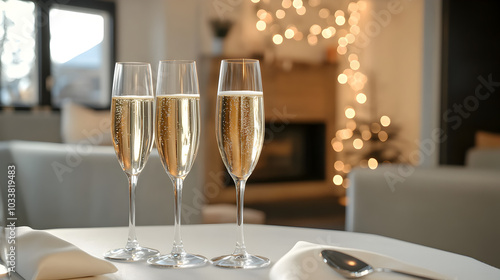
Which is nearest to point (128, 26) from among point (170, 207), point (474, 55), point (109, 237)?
point (474, 55)

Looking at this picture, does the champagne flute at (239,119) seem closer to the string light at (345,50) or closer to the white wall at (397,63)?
the string light at (345,50)

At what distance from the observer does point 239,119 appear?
0.67 m

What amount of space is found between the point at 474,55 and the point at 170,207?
413 cm

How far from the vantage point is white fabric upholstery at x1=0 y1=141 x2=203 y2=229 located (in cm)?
181

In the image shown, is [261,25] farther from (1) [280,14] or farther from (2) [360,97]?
(2) [360,97]

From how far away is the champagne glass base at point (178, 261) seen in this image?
2.04 feet

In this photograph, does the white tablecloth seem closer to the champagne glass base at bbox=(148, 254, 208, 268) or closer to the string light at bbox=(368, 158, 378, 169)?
the champagne glass base at bbox=(148, 254, 208, 268)

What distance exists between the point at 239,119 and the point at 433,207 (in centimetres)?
97

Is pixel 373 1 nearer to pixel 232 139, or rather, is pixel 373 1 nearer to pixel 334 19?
pixel 334 19

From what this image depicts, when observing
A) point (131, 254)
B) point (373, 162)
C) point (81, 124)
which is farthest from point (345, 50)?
point (131, 254)

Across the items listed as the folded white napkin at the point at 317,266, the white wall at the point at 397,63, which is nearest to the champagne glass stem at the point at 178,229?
the folded white napkin at the point at 317,266

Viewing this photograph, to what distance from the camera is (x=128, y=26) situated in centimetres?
551

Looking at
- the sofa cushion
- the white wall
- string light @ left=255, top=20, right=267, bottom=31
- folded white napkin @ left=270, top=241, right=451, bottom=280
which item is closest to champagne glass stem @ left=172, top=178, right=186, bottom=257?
folded white napkin @ left=270, top=241, right=451, bottom=280

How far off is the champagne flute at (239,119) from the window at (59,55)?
13.8ft
